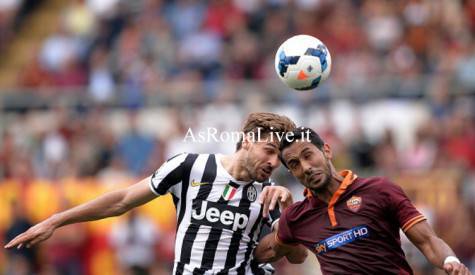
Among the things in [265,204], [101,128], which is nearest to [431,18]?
[101,128]

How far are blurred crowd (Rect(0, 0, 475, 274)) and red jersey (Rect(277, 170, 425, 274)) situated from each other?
5322 mm

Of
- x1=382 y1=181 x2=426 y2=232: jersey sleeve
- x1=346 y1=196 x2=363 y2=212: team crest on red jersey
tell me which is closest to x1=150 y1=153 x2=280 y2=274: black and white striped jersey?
x1=346 y1=196 x2=363 y2=212: team crest on red jersey

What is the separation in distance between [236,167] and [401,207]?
1.54 metres

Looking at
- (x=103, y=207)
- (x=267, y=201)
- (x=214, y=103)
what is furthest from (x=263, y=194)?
(x=214, y=103)

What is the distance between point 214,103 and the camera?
53.1ft

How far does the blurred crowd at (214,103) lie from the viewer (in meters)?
A: 14.6

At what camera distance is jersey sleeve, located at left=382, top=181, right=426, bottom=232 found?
24.5 feet

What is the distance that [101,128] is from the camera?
658 inches

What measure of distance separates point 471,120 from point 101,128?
532 cm

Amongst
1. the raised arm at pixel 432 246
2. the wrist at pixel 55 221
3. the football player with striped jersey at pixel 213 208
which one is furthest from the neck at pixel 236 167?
the raised arm at pixel 432 246

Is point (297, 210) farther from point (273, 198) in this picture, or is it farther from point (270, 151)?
point (270, 151)

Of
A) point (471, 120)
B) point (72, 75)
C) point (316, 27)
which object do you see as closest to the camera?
point (471, 120)

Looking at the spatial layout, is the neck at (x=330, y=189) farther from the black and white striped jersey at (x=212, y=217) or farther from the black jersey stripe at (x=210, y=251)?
the black jersey stripe at (x=210, y=251)

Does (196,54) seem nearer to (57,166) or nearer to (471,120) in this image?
(57,166)
